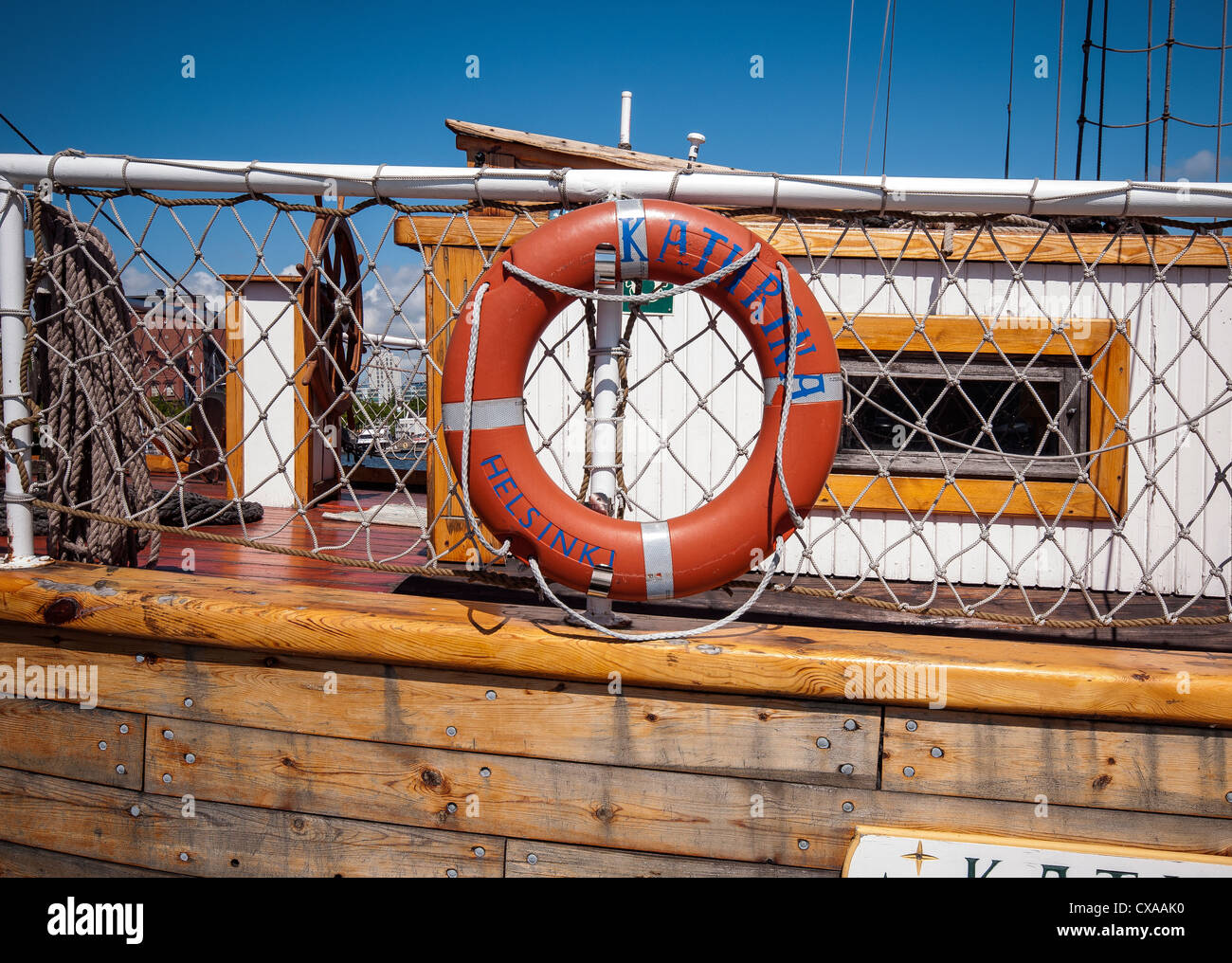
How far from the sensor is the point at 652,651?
138 centimetres

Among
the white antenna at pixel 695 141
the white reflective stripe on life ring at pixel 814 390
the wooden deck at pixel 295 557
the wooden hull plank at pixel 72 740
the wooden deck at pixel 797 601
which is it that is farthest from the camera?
the white antenna at pixel 695 141

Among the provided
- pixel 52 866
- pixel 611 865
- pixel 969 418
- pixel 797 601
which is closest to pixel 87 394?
pixel 52 866

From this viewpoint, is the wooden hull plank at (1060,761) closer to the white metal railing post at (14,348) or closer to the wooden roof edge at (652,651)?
the wooden roof edge at (652,651)

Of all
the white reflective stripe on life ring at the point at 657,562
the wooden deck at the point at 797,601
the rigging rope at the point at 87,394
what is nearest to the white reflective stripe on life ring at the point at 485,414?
the white reflective stripe on life ring at the point at 657,562

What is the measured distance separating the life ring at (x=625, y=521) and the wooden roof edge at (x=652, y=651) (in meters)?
0.15

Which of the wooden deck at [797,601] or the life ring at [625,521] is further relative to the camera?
the wooden deck at [797,601]

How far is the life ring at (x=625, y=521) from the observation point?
1.40 m

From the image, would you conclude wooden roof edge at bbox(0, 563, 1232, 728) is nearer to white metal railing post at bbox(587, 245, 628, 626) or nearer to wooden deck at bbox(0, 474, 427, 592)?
white metal railing post at bbox(587, 245, 628, 626)

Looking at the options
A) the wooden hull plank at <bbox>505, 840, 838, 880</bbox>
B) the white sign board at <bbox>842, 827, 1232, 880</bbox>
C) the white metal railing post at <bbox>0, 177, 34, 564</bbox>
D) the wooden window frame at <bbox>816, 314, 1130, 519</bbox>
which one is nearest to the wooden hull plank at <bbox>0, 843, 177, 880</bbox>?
the white metal railing post at <bbox>0, 177, 34, 564</bbox>

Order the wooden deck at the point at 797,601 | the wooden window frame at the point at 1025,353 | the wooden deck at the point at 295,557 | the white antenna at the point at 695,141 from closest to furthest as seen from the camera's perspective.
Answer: the wooden deck at the point at 797,601
the wooden deck at the point at 295,557
the wooden window frame at the point at 1025,353
the white antenna at the point at 695,141

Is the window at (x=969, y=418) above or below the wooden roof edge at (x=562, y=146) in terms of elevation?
below

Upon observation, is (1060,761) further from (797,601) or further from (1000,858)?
(797,601)

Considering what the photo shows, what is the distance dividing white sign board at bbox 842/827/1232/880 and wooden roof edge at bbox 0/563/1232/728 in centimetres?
24
